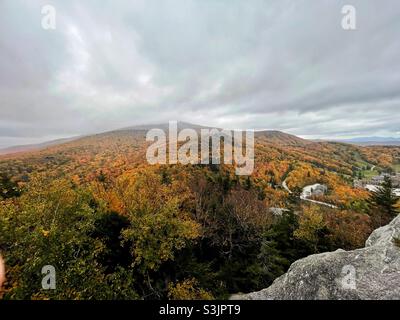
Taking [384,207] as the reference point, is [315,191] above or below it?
below

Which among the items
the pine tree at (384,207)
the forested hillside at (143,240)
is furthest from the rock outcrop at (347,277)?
the pine tree at (384,207)

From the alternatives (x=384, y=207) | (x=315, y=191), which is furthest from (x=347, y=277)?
(x=315, y=191)

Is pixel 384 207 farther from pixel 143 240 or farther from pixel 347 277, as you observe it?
pixel 143 240

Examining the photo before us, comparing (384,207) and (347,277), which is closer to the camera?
(347,277)

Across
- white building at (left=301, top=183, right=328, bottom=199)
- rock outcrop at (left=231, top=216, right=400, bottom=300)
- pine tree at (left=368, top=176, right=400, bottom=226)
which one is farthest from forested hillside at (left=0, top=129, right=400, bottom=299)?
white building at (left=301, top=183, right=328, bottom=199)

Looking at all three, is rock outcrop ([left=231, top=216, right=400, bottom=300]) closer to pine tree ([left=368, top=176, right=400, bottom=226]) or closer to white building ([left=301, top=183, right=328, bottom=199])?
pine tree ([left=368, top=176, right=400, bottom=226])

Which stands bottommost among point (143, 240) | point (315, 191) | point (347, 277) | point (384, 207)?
point (315, 191)

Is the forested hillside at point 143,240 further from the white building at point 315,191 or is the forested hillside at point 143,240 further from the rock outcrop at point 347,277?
the white building at point 315,191

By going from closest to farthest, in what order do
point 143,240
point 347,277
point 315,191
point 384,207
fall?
point 347,277
point 143,240
point 384,207
point 315,191
